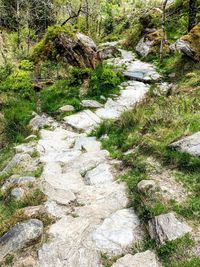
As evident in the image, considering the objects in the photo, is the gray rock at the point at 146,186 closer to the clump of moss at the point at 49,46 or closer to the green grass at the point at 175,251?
the green grass at the point at 175,251

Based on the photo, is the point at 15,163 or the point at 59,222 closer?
the point at 59,222

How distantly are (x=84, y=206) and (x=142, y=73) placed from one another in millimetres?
10634

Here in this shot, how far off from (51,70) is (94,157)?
296 inches

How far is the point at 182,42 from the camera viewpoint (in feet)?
47.5

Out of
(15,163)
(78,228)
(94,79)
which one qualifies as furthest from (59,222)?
(94,79)

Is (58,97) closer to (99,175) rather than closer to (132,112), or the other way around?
(132,112)

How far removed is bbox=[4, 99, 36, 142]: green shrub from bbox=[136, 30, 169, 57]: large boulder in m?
9.12

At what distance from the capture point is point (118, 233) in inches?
202

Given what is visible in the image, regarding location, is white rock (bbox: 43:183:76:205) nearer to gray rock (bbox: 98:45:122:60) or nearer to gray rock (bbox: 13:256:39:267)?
gray rock (bbox: 13:256:39:267)

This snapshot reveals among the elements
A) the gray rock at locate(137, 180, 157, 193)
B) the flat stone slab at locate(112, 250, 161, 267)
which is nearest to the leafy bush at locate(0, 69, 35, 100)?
the gray rock at locate(137, 180, 157, 193)

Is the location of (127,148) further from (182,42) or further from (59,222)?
(182,42)

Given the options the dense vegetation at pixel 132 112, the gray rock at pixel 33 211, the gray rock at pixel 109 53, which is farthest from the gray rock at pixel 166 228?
the gray rock at pixel 109 53

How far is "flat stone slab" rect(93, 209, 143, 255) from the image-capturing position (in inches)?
191

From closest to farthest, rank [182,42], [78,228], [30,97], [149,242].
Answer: [149,242]
[78,228]
[30,97]
[182,42]
